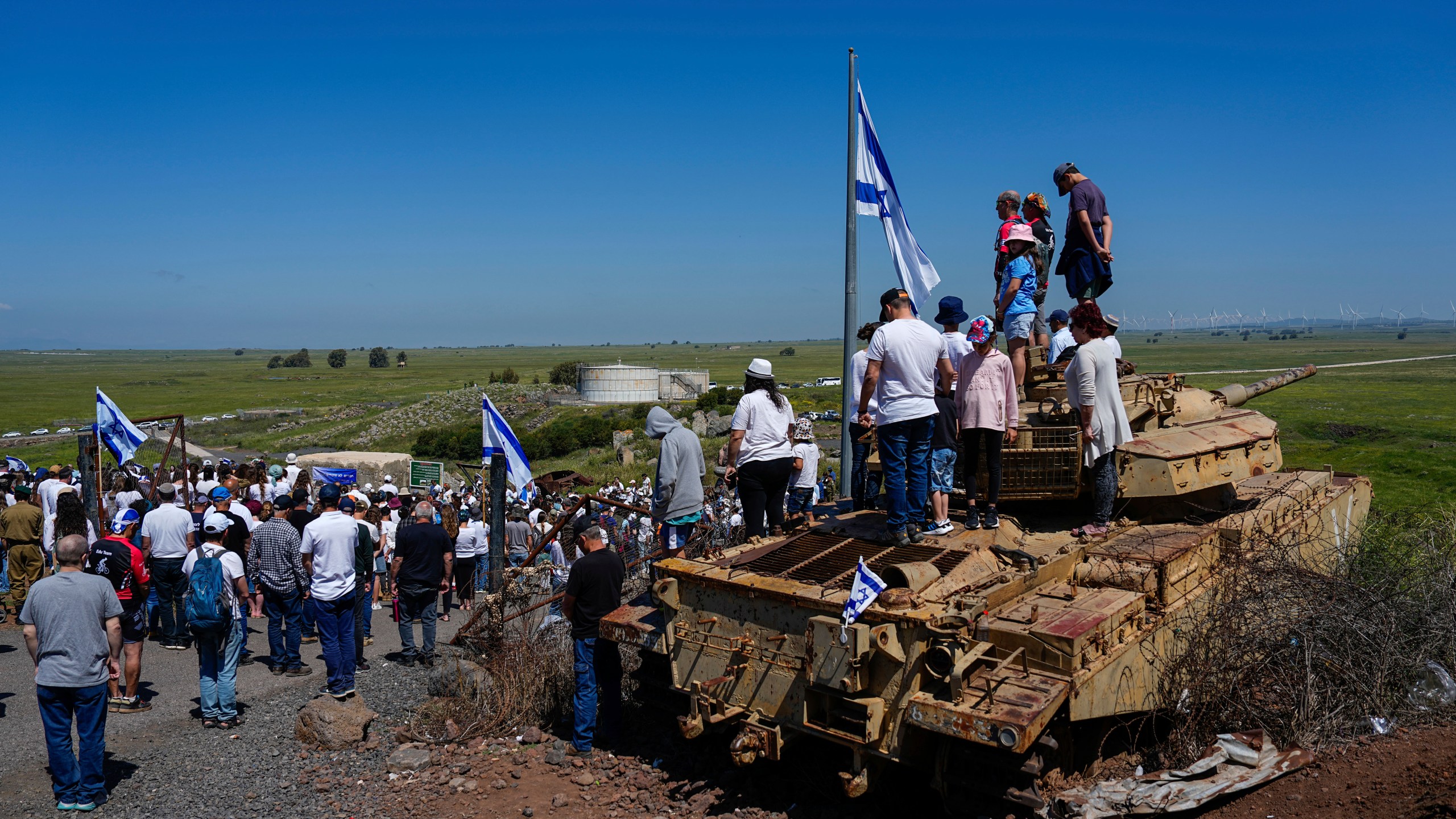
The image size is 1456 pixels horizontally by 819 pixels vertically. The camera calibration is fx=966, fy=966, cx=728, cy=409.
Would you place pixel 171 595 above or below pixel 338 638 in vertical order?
below

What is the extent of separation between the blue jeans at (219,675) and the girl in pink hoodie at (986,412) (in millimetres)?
6617

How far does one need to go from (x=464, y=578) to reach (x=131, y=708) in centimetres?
556

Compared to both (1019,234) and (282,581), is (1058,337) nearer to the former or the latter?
(1019,234)

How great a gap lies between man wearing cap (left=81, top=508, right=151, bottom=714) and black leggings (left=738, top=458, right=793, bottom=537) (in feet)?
19.2

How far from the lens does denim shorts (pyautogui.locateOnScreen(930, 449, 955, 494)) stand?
8109 millimetres

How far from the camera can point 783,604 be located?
675cm

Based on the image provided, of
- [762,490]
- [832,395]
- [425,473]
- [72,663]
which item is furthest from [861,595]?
[832,395]

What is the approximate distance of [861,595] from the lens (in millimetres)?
→ 6195

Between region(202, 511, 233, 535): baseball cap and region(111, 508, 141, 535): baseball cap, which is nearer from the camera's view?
region(202, 511, 233, 535): baseball cap

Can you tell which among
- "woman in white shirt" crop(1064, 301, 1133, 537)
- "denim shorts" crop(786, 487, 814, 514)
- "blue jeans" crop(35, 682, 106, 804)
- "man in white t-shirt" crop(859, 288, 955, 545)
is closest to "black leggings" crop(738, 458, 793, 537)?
"man in white t-shirt" crop(859, 288, 955, 545)

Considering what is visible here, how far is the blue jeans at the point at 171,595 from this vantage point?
10828 millimetres

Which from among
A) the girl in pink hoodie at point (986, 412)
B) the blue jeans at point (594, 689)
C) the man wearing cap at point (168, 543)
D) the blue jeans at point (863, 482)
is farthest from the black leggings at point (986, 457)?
the man wearing cap at point (168, 543)

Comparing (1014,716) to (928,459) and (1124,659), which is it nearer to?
(1124,659)

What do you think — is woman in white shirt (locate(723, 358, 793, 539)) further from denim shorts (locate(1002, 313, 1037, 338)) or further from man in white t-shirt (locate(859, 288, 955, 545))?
denim shorts (locate(1002, 313, 1037, 338))
